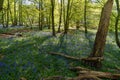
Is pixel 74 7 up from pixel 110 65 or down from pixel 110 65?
up

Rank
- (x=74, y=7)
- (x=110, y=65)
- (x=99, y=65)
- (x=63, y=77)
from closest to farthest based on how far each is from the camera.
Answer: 1. (x=63, y=77)
2. (x=99, y=65)
3. (x=110, y=65)
4. (x=74, y=7)

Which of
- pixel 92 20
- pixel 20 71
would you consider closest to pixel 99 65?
pixel 20 71

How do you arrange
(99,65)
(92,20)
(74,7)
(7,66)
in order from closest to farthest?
1. (7,66)
2. (99,65)
3. (74,7)
4. (92,20)

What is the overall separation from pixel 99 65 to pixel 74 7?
1310 inches

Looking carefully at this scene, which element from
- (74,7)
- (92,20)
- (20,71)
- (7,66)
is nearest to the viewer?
(20,71)

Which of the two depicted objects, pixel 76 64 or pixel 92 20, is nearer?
pixel 76 64

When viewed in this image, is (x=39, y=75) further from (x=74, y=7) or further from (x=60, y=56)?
(x=74, y=7)

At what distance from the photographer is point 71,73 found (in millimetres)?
12453

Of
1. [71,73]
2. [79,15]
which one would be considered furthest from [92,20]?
[71,73]

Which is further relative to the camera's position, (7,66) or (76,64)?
(76,64)

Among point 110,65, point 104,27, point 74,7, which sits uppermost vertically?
point 74,7

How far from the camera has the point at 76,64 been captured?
47.6 ft

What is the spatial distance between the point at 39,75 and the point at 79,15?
38.4m

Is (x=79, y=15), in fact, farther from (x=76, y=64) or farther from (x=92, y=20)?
(x=76, y=64)
